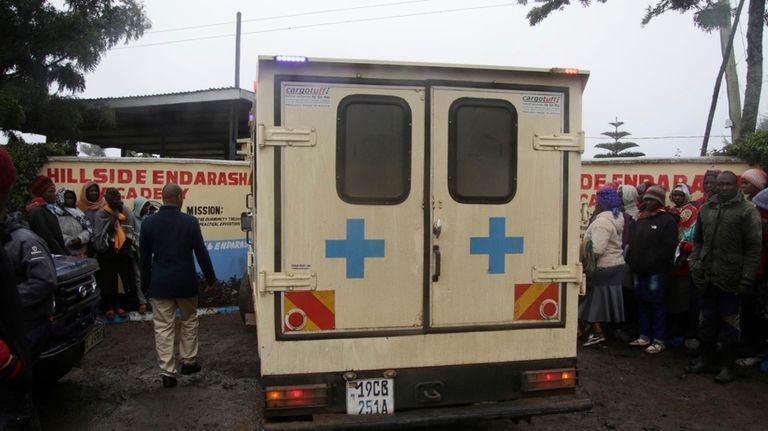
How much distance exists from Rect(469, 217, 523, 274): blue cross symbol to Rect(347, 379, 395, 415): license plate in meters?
1.01

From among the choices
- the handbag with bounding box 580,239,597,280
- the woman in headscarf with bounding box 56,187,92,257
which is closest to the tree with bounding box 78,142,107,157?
the woman in headscarf with bounding box 56,187,92,257

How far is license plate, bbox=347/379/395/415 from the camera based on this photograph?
3438mm

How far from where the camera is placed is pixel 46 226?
5.96 meters

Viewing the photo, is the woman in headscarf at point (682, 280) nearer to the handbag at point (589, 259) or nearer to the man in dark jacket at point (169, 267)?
the handbag at point (589, 259)

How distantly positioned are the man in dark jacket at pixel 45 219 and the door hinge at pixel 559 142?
5.01 meters

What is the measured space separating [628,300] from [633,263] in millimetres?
772

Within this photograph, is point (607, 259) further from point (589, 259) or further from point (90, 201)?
point (90, 201)

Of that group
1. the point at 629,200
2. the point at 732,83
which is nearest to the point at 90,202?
the point at 629,200

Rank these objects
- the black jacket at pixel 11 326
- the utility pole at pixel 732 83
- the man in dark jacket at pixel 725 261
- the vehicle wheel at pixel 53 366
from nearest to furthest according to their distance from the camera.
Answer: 1. the black jacket at pixel 11 326
2. the vehicle wheel at pixel 53 366
3. the man in dark jacket at pixel 725 261
4. the utility pole at pixel 732 83

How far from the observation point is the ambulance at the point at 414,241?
3.38 metres

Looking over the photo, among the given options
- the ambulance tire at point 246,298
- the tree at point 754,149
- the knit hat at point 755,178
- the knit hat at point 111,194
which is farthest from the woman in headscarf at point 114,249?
the tree at point 754,149

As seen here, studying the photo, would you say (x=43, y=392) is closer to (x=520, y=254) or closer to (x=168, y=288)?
(x=168, y=288)

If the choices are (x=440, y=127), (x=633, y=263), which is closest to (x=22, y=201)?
(x=440, y=127)

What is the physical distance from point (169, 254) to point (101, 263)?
9.82 ft
